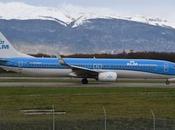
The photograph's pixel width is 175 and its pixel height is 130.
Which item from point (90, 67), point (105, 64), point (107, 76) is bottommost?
point (107, 76)

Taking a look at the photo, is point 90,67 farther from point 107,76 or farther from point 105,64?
point 107,76

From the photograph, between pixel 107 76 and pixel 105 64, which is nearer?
pixel 107 76

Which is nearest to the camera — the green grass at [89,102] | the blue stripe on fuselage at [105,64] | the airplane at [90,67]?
the green grass at [89,102]

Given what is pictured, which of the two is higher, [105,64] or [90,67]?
[105,64]

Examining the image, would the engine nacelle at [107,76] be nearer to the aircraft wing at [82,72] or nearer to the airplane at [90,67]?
the airplane at [90,67]

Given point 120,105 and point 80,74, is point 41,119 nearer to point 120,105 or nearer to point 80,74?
point 120,105

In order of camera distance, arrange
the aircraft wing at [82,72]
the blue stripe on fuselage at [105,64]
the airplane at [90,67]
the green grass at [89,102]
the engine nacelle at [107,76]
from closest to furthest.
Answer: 1. the green grass at [89,102]
2. the aircraft wing at [82,72]
3. the engine nacelle at [107,76]
4. the airplane at [90,67]
5. the blue stripe on fuselage at [105,64]

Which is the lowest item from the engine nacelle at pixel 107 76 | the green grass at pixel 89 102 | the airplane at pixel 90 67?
the green grass at pixel 89 102

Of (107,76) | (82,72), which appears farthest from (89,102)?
(82,72)

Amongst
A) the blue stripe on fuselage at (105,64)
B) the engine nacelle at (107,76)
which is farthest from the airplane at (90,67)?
the engine nacelle at (107,76)

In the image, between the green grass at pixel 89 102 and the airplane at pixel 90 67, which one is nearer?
the green grass at pixel 89 102

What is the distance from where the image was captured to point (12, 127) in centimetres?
2167

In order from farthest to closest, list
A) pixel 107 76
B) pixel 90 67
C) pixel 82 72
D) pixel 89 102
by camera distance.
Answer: pixel 90 67, pixel 82 72, pixel 107 76, pixel 89 102

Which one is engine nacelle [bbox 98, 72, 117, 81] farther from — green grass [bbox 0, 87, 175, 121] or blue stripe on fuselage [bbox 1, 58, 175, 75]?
green grass [bbox 0, 87, 175, 121]
